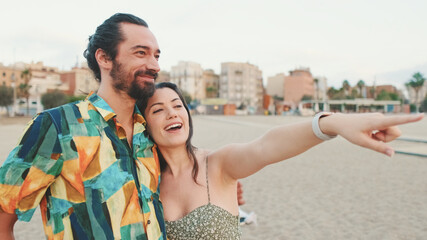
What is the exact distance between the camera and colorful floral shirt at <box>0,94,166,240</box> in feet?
5.56

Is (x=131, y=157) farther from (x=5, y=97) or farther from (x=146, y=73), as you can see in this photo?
(x=5, y=97)

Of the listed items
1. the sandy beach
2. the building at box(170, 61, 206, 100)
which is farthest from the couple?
the building at box(170, 61, 206, 100)

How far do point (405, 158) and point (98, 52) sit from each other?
1408 cm

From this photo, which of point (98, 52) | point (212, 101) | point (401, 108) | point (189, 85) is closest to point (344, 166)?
point (98, 52)

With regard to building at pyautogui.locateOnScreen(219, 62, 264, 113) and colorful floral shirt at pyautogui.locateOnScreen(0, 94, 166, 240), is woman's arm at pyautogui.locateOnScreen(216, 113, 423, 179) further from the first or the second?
building at pyautogui.locateOnScreen(219, 62, 264, 113)

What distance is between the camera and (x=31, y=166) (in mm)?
1687

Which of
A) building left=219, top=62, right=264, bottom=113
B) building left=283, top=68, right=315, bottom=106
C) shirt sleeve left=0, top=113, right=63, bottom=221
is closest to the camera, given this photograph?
shirt sleeve left=0, top=113, right=63, bottom=221

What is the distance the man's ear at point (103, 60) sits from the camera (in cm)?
220

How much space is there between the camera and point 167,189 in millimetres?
2438

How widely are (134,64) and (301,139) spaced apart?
45.0 inches

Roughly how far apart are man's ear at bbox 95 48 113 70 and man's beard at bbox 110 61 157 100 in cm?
5

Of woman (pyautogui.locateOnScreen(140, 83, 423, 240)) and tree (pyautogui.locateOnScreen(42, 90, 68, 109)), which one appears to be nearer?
woman (pyautogui.locateOnScreen(140, 83, 423, 240))

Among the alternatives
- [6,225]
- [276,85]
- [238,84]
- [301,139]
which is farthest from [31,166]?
[276,85]

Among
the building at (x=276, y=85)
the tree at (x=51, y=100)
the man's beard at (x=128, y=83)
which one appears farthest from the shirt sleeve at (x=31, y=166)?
the building at (x=276, y=85)
